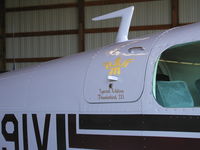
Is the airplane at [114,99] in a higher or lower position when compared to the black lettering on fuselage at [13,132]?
higher

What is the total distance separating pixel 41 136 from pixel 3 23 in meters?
13.1

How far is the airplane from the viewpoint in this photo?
2439 mm

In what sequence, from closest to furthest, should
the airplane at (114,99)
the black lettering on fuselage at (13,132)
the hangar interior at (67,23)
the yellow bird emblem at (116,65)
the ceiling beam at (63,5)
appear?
the airplane at (114,99)
the yellow bird emblem at (116,65)
the black lettering on fuselage at (13,132)
the hangar interior at (67,23)
the ceiling beam at (63,5)

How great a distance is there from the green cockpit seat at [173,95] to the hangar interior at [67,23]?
34.9 feet

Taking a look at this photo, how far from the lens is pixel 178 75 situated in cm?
317

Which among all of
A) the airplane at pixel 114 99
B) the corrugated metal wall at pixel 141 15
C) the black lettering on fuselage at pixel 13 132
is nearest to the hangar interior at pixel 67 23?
the corrugated metal wall at pixel 141 15

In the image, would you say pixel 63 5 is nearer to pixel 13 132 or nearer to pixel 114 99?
pixel 13 132

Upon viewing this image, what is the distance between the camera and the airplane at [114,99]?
96.0 inches

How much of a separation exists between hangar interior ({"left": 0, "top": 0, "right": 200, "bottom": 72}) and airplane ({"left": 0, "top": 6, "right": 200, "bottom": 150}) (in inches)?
396

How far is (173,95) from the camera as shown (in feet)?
8.60

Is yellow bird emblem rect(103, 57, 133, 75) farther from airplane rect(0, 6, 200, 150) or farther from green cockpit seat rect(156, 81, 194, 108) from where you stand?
green cockpit seat rect(156, 81, 194, 108)

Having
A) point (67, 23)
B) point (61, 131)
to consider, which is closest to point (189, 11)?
point (67, 23)

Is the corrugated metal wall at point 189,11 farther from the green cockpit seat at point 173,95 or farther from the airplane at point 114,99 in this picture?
the green cockpit seat at point 173,95

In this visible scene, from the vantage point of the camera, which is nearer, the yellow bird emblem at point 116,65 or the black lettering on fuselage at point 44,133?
the yellow bird emblem at point 116,65
